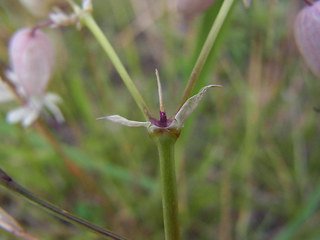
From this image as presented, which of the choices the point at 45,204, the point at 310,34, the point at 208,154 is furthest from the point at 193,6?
the point at 208,154

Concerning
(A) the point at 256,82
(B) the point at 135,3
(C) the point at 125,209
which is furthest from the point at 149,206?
(B) the point at 135,3

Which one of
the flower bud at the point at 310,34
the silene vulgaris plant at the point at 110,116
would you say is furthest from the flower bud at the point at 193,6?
the flower bud at the point at 310,34

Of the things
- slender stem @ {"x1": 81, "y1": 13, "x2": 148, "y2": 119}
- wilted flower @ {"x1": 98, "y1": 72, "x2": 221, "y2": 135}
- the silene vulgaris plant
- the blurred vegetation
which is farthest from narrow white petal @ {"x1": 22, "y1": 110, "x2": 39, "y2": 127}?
wilted flower @ {"x1": 98, "y1": 72, "x2": 221, "y2": 135}

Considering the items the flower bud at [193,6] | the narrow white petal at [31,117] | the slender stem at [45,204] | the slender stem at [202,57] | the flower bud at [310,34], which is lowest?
the slender stem at [45,204]

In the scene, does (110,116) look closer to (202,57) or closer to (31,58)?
(202,57)

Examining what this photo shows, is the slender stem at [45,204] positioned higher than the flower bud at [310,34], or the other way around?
the flower bud at [310,34]

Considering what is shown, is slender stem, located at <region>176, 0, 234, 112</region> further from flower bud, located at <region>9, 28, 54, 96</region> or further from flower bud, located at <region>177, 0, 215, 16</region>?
flower bud, located at <region>9, 28, 54, 96</region>

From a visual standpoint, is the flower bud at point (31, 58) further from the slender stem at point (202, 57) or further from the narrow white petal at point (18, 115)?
the slender stem at point (202, 57)
